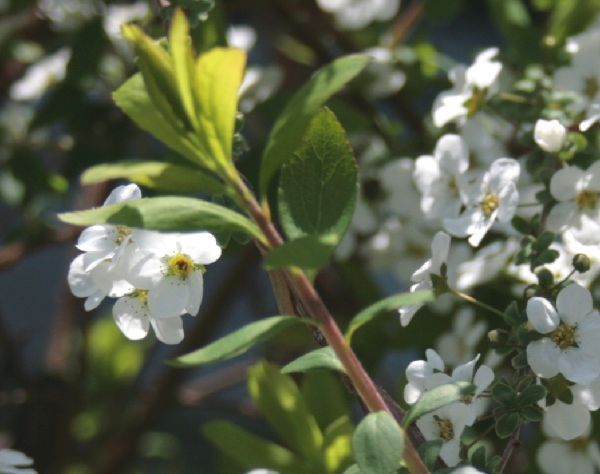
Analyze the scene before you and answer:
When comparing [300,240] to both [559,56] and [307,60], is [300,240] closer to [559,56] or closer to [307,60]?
[559,56]

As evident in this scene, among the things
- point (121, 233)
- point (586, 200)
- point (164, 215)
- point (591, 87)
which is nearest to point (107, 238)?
point (121, 233)

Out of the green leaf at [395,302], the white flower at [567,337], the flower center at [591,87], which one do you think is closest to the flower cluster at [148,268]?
the green leaf at [395,302]

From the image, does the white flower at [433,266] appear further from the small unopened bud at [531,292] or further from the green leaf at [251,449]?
the green leaf at [251,449]

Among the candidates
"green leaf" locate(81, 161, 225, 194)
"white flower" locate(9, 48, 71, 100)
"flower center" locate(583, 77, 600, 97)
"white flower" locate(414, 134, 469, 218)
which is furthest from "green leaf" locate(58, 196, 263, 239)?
"white flower" locate(9, 48, 71, 100)

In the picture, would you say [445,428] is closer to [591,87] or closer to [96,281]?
[96,281]

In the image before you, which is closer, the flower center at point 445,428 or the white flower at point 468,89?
the flower center at point 445,428

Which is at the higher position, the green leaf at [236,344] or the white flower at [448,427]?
the green leaf at [236,344]

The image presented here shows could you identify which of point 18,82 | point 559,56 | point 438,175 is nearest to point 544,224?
point 438,175
